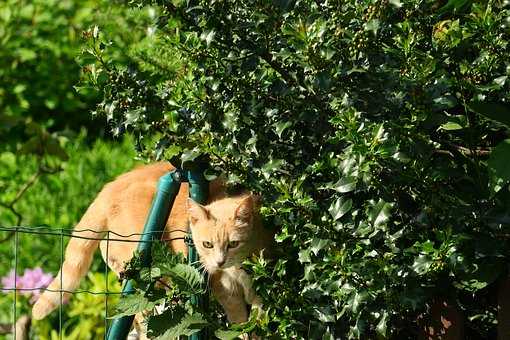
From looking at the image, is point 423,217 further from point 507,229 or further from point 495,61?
point 495,61

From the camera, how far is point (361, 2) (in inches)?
129

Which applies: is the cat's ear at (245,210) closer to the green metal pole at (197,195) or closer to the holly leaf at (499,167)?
the green metal pole at (197,195)

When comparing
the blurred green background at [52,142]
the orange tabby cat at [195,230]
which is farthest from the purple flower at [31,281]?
the orange tabby cat at [195,230]

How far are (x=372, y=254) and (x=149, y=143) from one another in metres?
1.06

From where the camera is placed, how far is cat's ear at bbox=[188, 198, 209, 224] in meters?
4.12

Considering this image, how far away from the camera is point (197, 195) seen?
13.8 feet

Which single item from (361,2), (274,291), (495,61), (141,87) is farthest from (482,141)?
(141,87)

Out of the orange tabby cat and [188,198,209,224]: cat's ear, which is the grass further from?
[188,198,209,224]: cat's ear

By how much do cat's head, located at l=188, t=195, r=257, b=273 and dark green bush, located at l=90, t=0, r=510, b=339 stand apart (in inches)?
15.9

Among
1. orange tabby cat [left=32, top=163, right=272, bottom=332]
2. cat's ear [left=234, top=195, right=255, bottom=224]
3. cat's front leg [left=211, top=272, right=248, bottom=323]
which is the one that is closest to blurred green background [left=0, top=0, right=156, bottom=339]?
orange tabby cat [left=32, top=163, right=272, bottom=332]

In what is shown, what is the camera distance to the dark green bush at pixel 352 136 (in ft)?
10.3

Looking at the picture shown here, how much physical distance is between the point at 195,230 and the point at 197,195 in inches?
5.8

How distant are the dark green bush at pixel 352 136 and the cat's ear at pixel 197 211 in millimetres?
356

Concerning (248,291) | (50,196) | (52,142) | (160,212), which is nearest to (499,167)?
(248,291)
